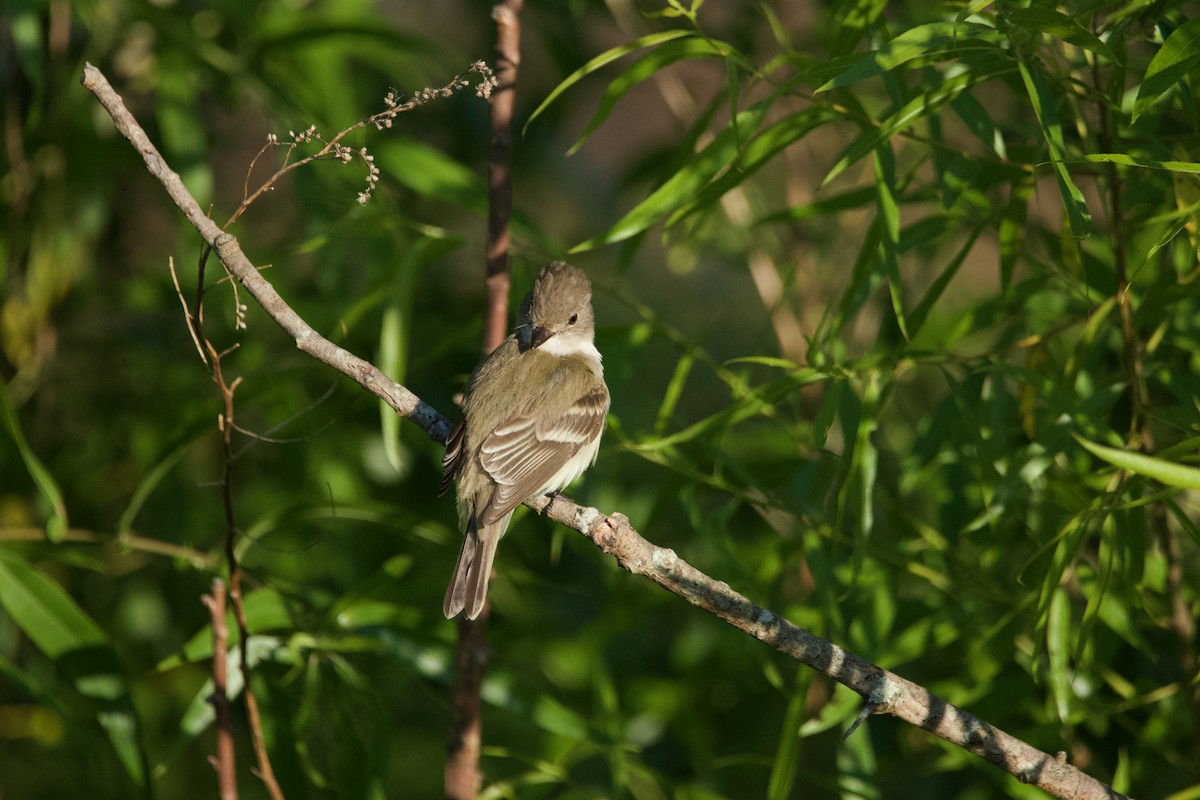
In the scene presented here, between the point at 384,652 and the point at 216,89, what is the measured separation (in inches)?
73.4

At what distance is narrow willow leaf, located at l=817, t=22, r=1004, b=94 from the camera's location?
2.04 m

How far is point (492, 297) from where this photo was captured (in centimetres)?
272

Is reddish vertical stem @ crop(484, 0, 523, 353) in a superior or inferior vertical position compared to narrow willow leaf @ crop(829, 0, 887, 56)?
inferior

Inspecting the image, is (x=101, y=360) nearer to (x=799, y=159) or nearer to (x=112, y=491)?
(x=112, y=491)

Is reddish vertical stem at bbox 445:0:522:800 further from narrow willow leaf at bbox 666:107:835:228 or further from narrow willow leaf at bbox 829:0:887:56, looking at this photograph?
narrow willow leaf at bbox 829:0:887:56

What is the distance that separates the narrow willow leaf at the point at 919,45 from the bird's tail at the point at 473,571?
1.43 metres

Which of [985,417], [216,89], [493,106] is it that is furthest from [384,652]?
[216,89]

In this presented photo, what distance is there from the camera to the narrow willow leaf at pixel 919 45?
2.04m

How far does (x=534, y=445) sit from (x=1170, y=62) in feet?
6.15

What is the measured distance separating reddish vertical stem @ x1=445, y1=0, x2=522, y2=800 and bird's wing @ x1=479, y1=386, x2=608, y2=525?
0.37 meters

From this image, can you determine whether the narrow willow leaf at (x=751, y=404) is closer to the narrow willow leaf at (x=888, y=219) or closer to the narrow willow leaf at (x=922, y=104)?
the narrow willow leaf at (x=888, y=219)

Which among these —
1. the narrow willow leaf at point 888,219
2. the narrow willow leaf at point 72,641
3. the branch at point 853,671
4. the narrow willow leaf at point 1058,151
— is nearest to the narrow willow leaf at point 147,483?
the narrow willow leaf at point 72,641

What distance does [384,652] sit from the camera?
2885mm

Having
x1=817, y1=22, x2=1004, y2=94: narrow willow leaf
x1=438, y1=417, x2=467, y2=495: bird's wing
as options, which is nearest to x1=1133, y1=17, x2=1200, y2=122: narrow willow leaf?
x1=817, y1=22, x2=1004, y2=94: narrow willow leaf
